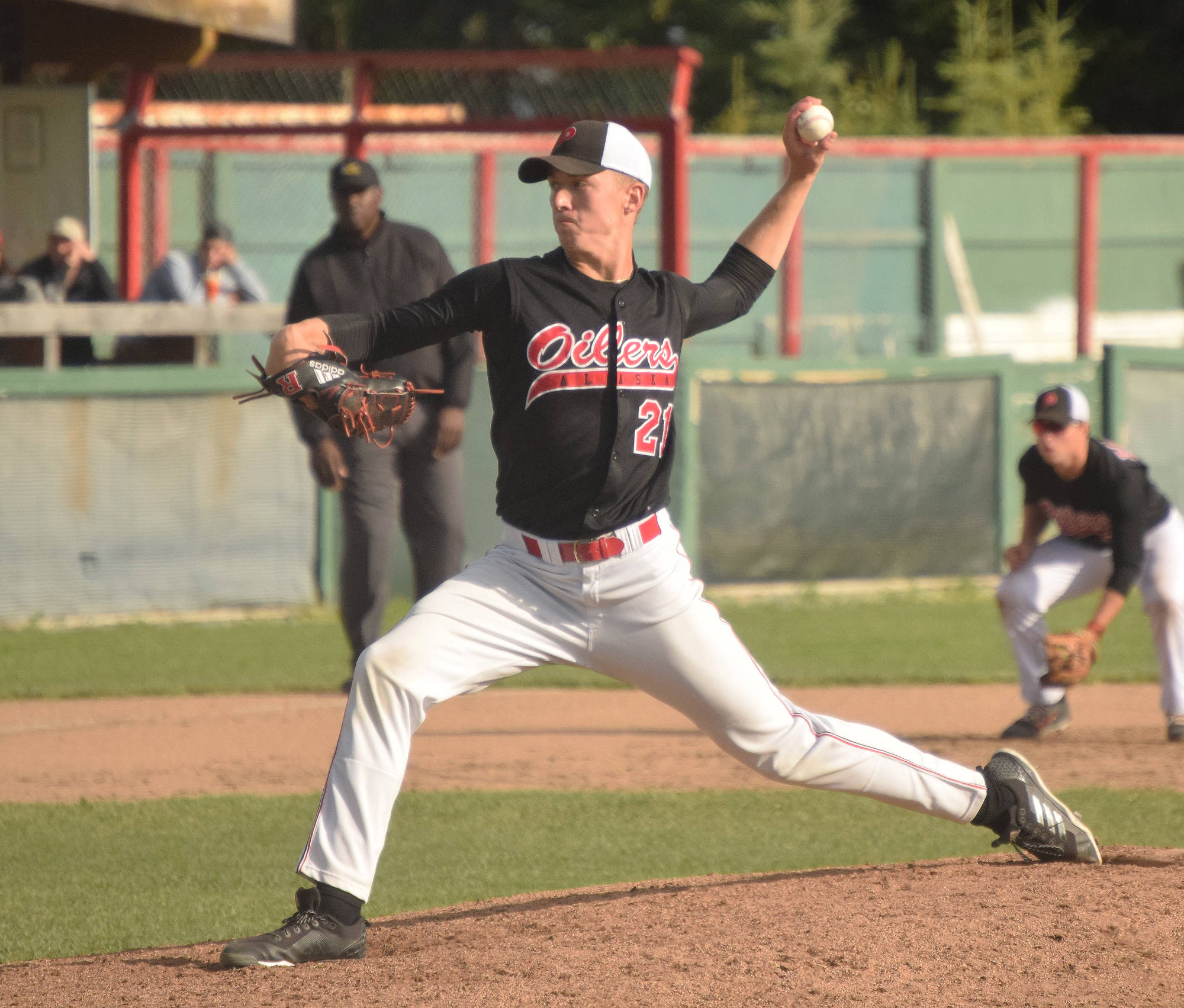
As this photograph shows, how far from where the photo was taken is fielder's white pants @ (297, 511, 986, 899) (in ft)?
11.2

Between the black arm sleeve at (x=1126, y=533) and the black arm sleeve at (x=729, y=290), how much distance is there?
8.35ft

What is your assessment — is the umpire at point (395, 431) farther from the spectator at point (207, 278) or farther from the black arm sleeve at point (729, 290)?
the spectator at point (207, 278)

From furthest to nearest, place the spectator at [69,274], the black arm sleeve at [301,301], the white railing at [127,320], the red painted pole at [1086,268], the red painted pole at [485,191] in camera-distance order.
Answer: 1. the red painted pole at [485,191]
2. the red painted pole at [1086,268]
3. the spectator at [69,274]
4. the white railing at [127,320]
5. the black arm sleeve at [301,301]

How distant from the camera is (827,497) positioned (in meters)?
10.2

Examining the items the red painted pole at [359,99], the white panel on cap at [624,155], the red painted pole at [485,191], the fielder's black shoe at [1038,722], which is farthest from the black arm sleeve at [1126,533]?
the red painted pole at [485,191]

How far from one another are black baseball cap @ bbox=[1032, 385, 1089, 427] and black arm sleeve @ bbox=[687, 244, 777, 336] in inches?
91.1

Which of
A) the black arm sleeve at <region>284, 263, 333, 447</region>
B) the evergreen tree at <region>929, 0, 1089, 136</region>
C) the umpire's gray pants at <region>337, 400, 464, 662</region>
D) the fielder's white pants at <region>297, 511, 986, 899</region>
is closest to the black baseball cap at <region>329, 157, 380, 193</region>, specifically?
the black arm sleeve at <region>284, 263, 333, 447</region>

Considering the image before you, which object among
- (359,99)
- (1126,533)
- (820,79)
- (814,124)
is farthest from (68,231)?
(820,79)

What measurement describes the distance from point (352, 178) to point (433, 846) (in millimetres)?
2894

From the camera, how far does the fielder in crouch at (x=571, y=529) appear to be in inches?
137

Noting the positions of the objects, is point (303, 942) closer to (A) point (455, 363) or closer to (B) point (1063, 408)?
(A) point (455, 363)

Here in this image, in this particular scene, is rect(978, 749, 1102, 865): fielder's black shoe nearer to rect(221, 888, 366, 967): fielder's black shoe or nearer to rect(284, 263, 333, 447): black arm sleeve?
rect(221, 888, 366, 967): fielder's black shoe

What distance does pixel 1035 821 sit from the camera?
4.00 metres

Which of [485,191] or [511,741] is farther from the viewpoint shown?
[485,191]
